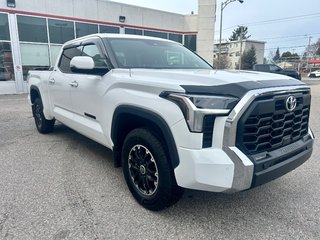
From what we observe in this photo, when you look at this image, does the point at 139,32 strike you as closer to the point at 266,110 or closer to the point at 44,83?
the point at 44,83

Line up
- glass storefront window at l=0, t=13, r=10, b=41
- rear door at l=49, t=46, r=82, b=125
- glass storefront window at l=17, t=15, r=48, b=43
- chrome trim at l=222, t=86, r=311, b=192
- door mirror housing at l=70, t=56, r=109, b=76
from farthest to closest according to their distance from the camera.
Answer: glass storefront window at l=17, t=15, r=48, b=43 < glass storefront window at l=0, t=13, r=10, b=41 < rear door at l=49, t=46, r=82, b=125 < door mirror housing at l=70, t=56, r=109, b=76 < chrome trim at l=222, t=86, r=311, b=192

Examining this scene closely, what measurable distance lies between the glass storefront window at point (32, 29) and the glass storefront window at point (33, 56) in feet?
1.14

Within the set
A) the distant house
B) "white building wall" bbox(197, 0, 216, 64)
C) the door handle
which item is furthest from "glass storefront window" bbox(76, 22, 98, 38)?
the distant house

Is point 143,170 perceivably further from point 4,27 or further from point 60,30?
point 60,30

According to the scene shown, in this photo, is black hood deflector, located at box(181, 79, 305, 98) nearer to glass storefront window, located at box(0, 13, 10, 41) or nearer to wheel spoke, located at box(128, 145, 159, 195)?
wheel spoke, located at box(128, 145, 159, 195)

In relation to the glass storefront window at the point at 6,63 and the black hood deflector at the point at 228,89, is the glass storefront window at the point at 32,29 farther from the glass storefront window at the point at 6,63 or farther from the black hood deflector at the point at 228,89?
the black hood deflector at the point at 228,89

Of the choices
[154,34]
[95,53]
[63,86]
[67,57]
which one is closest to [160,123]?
[95,53]

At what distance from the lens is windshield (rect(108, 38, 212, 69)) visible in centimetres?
348

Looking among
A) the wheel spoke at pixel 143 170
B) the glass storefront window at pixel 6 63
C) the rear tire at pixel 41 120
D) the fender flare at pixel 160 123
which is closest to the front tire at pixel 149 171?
the wheel spoke at pixel 143 170

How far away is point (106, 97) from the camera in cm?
320

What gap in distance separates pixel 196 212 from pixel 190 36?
2165cm

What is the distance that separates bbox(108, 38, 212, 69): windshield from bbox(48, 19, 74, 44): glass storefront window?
14.4 metres

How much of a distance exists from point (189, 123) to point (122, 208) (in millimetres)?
1308

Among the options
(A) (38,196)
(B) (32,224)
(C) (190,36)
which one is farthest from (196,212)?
(C) (190,36)
